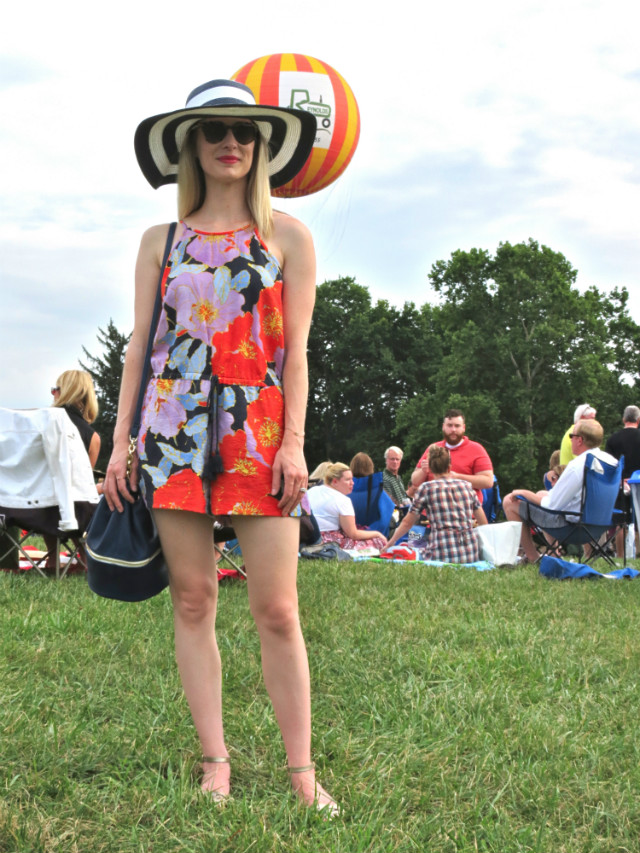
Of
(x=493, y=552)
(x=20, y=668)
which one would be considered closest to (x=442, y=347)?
(x=493, y=552)

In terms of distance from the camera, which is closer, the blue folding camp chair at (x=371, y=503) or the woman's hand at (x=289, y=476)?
the woman's hand at (x=289, y=476)

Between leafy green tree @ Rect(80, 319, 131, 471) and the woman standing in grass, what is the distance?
4240cm

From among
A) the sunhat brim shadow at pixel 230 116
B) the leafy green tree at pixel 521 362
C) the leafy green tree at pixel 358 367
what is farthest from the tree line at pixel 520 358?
the sunhat brim shadow at pixel 230 116

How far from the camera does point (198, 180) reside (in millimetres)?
2598

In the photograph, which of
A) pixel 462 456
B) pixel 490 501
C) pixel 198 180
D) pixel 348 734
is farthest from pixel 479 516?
pixel 198 180

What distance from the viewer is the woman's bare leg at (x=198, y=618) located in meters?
2.41

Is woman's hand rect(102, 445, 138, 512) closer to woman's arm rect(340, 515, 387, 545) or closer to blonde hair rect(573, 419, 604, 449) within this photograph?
woman's arm rect(340, 515, 387, 545)

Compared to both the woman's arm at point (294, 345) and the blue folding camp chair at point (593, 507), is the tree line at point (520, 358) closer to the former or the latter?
the blue folding camp chair at point (593, 507)

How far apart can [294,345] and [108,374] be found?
157ft

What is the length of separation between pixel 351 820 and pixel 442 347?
38849mm

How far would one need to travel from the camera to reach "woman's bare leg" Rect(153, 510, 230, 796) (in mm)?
2406

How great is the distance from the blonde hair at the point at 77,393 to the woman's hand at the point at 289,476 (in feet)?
14.9

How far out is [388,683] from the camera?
3604mm

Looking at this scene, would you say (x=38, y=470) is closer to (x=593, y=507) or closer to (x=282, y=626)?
(x=282, y=626)
